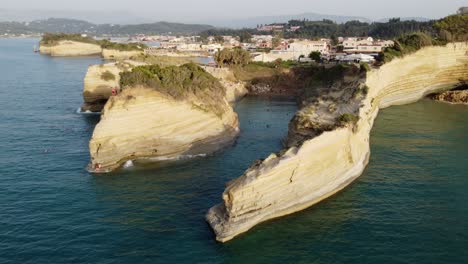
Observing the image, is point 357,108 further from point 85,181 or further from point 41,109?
point 41,109

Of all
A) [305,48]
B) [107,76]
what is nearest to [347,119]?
[107,76]

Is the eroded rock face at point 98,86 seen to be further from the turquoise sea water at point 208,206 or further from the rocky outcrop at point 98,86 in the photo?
the turquoise sea water at point 208,206

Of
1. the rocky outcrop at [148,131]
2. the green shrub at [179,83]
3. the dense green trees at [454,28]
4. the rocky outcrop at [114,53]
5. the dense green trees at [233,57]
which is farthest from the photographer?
the rocky outcrop at [114,53]

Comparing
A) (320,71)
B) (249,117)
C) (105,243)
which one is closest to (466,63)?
(320,71)

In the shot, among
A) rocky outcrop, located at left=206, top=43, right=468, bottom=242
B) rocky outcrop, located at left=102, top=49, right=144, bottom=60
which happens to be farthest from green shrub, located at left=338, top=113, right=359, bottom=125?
rocky outcrop, located at left=102, top=49, right=144, bottom=60

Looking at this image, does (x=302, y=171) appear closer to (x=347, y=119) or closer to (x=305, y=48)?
(x=347, y=119)

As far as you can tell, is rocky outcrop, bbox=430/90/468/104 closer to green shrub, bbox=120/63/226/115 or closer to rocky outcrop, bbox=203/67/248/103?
rocky outcrop, bbox=203/67/248/103

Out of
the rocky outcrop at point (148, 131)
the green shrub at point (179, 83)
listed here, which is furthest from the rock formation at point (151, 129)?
the green shrub at point (179, 83)
